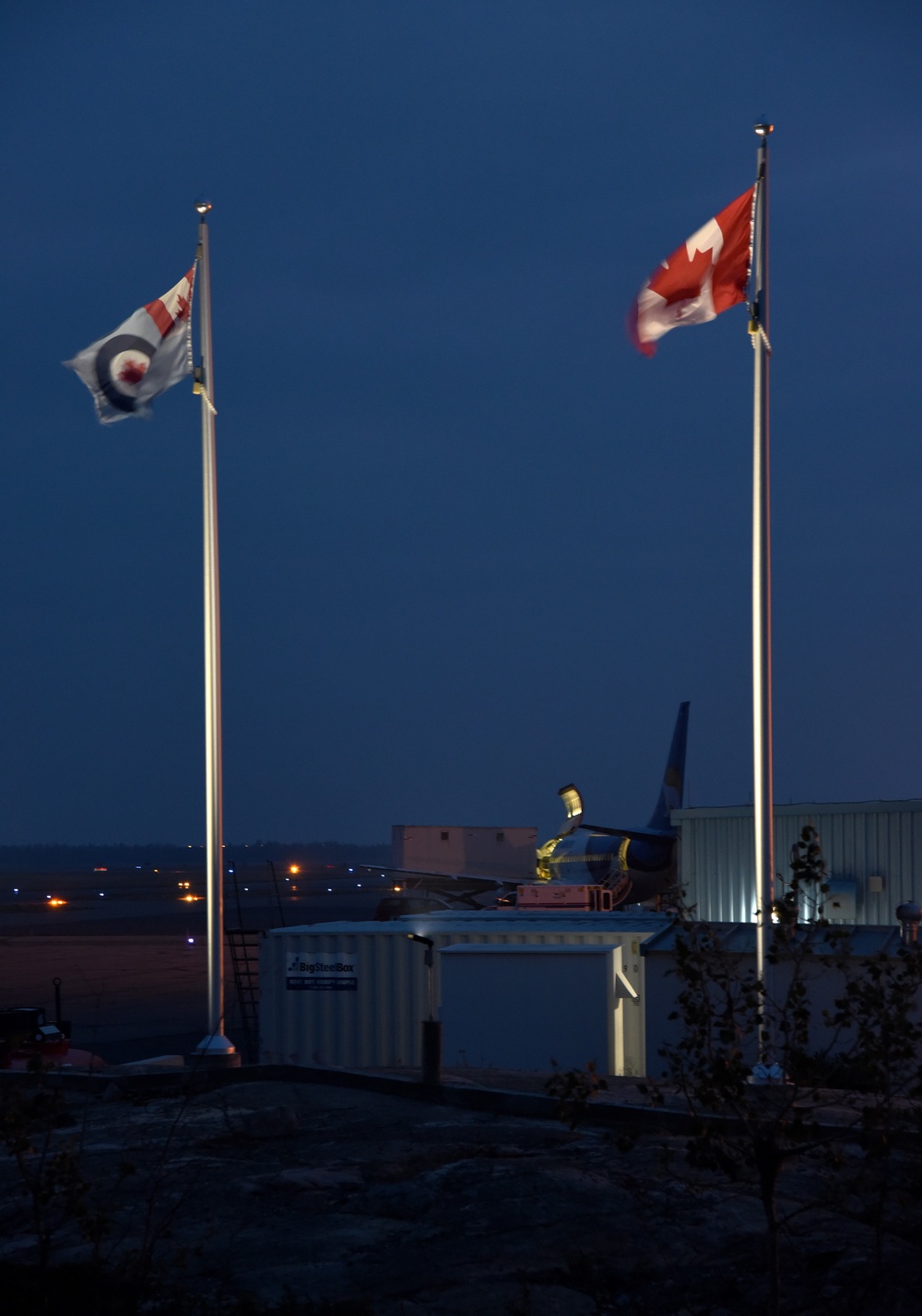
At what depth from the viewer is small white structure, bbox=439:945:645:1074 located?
67.4 ft

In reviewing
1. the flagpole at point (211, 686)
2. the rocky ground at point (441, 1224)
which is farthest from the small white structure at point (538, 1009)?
the rocky ground at point (441, 1224)

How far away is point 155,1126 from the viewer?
1477 centimetres

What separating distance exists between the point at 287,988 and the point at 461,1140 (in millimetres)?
10801

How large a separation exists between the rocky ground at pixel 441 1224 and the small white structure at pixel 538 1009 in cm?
634

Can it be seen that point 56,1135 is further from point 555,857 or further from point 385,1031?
point 555,857

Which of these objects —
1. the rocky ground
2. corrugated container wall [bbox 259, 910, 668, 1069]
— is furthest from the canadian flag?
corrugated container wall [bbox 259, 910, 668, 1069]

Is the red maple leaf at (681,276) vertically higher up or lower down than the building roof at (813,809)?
higher up

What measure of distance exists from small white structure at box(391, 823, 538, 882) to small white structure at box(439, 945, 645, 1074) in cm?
5241

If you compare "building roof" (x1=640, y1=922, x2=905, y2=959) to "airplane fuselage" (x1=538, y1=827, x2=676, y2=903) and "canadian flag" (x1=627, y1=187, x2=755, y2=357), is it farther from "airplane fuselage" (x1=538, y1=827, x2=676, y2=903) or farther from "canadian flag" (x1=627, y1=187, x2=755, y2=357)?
"airplane fuselage" (x1=538, y1=827, x2=676, y2=903)

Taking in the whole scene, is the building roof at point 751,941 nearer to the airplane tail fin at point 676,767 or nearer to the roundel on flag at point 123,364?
the roundel on flag at point 123,364

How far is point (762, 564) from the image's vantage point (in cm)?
1591

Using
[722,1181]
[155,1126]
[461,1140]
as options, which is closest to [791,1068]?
[722,1181]

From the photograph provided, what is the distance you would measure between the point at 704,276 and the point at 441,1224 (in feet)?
37.1

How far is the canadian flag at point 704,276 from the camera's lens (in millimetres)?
16344
